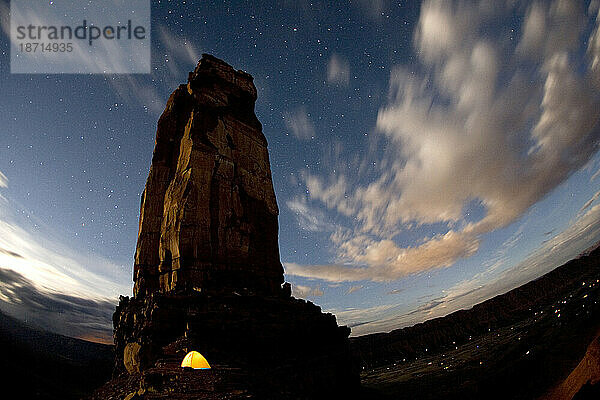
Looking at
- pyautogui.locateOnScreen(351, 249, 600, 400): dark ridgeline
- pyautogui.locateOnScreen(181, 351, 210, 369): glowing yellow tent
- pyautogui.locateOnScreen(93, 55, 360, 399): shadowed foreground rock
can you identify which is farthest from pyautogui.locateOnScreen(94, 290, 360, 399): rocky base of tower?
pyautogui.locateOnScreen(351, 249, 600, 400): dark ridgeline

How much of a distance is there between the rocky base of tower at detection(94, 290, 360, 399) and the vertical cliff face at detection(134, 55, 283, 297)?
3479 millimetres

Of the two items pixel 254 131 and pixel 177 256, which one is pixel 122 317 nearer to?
pixel 177 256

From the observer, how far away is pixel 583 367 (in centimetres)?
993

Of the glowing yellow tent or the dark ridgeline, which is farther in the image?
the dark ridgeline

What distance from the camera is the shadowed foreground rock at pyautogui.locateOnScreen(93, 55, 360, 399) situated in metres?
12.5

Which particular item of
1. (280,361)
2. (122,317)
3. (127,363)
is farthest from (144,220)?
(280,361)

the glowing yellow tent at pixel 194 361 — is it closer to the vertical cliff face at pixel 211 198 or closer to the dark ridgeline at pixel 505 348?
the vertical cliff face at pixel 211 198

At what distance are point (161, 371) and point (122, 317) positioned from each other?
42.5 feet

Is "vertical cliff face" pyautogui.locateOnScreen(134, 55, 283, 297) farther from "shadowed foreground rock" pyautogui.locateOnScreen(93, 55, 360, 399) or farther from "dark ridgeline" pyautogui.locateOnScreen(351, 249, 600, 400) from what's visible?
"dark ridgeline" pyautogui.locateOnScreen(351, 249, 600, 400)

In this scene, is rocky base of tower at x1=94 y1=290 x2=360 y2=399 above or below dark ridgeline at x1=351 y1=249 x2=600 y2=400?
above

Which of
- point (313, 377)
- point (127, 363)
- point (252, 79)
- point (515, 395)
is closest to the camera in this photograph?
point (515, 395)

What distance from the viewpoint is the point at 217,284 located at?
66.2 ft

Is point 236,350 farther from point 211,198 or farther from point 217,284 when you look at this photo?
point 211,198

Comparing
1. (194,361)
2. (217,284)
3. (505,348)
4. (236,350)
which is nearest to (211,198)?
(217,284)
